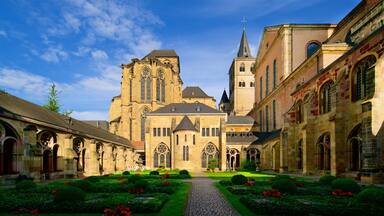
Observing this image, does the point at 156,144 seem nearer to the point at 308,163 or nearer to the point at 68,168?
the point at 68,168

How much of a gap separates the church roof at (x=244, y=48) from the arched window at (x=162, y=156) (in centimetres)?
4540

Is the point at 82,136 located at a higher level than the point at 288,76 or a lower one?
lower

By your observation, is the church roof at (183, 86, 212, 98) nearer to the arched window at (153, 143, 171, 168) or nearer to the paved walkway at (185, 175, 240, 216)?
the arched window at (153, 143, 171, 168)

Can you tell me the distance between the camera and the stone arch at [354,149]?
69.6 feet

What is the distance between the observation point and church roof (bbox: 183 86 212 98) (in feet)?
277

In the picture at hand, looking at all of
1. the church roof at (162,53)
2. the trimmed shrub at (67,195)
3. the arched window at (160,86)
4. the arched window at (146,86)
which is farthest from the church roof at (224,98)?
the trimmed shrub at (67,195)

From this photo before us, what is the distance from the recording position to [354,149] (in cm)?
2173

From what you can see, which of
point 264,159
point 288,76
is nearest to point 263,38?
point 288,76

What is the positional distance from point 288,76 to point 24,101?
1252 inches

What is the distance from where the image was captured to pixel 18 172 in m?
21.1

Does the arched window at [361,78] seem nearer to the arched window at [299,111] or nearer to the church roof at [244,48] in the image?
the arched window at [299,111]

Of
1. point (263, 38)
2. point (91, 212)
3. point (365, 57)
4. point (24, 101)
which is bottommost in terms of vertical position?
point (91, 212)

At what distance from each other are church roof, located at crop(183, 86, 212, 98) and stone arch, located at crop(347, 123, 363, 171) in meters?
63.1

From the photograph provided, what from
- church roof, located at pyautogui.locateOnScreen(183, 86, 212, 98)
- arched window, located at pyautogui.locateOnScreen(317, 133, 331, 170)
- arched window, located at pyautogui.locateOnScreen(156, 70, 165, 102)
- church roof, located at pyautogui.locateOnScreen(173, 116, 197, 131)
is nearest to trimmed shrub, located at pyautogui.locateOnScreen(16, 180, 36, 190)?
arched window, located at pyautogui.locateOnScreen(317, 133, 331, 170)
